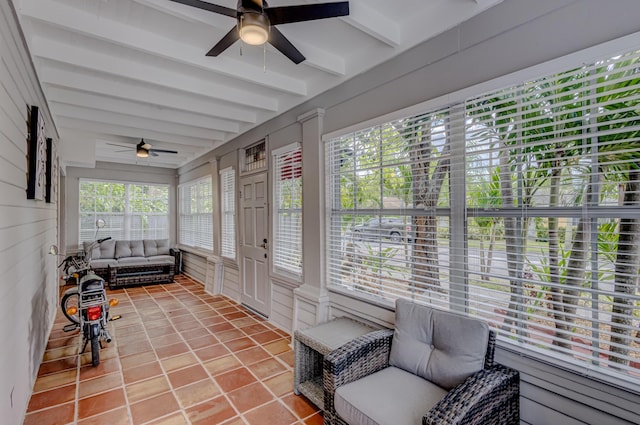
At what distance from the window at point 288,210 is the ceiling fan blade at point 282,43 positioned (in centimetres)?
145

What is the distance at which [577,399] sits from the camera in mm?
1536

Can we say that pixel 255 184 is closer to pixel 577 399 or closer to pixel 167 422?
pixel 167 422

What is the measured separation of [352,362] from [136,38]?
2.75 meters

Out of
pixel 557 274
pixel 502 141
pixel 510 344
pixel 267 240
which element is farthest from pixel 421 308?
pixel 267 240

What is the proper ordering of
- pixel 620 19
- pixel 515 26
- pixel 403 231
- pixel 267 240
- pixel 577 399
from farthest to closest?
pixel 267 240 < pixel 403 231 < pixel 515 26 < pixel 577 399 < pixel 620 19

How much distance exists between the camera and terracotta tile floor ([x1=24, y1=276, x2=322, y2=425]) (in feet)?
7.35

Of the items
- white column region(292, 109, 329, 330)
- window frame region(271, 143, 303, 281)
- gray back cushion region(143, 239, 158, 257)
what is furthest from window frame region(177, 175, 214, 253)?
white column region(292, 109, 329, 330)

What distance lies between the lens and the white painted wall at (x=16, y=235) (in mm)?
1678

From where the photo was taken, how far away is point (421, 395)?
170cm

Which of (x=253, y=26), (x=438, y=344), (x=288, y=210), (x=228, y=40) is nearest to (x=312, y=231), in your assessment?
(x=288, y=210)

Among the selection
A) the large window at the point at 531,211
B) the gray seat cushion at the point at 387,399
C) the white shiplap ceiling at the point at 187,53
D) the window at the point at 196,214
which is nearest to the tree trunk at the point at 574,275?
the large window at the point at 531,211

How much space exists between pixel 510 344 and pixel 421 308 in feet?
1.69

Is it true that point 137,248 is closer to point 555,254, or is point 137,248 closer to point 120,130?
point 120,130

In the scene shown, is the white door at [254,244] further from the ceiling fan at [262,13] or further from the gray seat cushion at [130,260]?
the gray seat cushion at [130,260]
